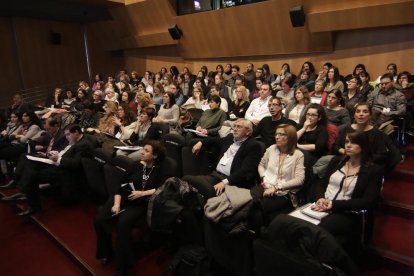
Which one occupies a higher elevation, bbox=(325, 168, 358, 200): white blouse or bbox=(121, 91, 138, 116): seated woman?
bbox=(121, 91, 138, 116): seated woman

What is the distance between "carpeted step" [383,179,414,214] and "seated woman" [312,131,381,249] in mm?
749

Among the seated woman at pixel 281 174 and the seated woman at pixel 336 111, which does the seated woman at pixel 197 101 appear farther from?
the seated woman at pixel 281 174

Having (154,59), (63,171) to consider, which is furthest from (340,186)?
(154,59)

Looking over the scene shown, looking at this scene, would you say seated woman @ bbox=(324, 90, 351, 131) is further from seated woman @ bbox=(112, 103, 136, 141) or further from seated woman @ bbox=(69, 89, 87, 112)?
seated woman @ bbox=(69, 89, 87, 112)

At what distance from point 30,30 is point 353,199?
8.33 metres

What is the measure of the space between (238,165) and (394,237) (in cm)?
117

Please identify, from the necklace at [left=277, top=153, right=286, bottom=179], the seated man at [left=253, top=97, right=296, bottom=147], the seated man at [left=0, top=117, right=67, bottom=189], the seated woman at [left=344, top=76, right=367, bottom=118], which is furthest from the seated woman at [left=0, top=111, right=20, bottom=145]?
the seated woman at [left=344, top=76, right=367, bottom=118]

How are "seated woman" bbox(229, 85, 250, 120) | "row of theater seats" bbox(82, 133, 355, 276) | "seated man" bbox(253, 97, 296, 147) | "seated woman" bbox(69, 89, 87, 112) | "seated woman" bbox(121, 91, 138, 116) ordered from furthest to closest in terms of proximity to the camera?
1. "seated woman" bbox(69, 89, 87, 112)
2. "seated woman" bbox(121, 91, 138, 116)
3. "seated woman" bbox(229, 85, 250, 120)
4. "seated man" bbox(253, 97, 296, 147)
5. "row of theater seats" bbox(82, 133, 355, 276)

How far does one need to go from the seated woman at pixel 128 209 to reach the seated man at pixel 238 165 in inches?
10.3

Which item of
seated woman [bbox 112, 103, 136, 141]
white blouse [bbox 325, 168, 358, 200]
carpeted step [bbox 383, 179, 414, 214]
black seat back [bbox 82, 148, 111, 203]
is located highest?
seated woman [bbox 112, 103, 136, 141]

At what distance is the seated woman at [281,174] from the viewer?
2109mm

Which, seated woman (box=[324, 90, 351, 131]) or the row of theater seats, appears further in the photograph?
seated woman (box=[324, 90, 351, 131])

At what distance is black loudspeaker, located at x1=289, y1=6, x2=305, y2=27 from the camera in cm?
501

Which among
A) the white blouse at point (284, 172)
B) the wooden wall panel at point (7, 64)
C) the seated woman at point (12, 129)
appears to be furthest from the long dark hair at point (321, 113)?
the wooden wall panel at point (7, 64)
